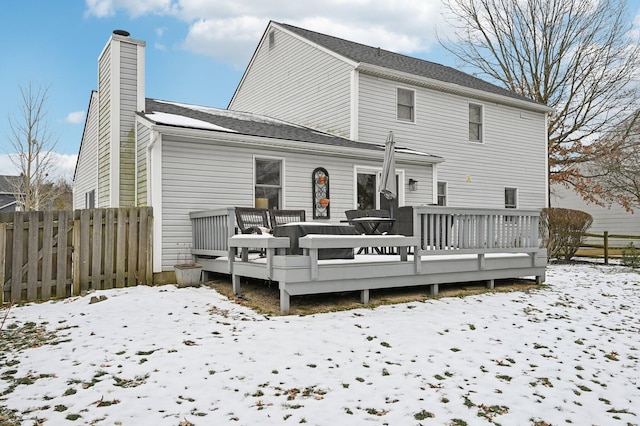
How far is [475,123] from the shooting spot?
15.3 meters

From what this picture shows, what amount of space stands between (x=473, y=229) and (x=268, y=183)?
4.18 meters

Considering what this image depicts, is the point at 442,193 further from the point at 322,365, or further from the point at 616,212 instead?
the point at 616,212

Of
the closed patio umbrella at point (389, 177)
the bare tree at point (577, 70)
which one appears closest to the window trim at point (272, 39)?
the closed patio umbrella at point (389, 177)

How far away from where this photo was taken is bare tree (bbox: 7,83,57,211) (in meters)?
18.0

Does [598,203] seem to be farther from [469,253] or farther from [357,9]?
[469,253]

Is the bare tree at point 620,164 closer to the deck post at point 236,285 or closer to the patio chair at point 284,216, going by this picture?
the patio chair at point 284,216

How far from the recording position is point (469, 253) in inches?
320

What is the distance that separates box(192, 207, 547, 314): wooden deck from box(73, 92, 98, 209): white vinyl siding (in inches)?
191

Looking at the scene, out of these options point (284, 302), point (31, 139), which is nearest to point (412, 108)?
point (284, 302)

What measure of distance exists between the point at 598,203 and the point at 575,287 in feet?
43.8

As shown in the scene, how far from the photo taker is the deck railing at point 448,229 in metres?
7.65

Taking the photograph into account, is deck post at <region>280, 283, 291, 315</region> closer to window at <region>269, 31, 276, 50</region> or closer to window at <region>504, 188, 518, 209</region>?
window at <region>269, 31, 276, 50</region>

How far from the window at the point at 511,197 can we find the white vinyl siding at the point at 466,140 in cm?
23

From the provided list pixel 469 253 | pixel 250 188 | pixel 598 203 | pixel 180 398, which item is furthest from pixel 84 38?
pixel 598 203
